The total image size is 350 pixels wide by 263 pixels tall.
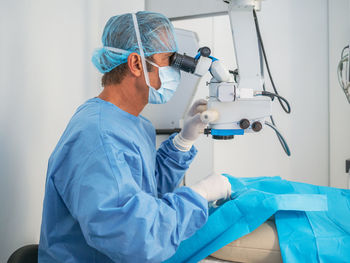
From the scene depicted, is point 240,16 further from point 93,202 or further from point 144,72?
point 93,202

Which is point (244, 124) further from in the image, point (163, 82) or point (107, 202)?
point (107, 202)

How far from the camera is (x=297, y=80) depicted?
236 cm

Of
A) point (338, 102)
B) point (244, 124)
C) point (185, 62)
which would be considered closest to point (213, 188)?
point (244, 124)

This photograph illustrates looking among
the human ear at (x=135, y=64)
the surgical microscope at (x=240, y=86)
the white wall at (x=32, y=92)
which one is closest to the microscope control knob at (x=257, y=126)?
the surgical microscope at (x=240, y=86)

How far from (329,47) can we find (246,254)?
190cm

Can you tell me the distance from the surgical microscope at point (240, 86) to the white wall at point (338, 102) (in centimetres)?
141

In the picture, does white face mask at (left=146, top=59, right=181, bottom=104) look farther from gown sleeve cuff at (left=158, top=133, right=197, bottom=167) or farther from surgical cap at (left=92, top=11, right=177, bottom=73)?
gown sleeve cuff at (left=158, top=133, right=197, bottom=167)

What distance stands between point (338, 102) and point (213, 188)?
1.64m

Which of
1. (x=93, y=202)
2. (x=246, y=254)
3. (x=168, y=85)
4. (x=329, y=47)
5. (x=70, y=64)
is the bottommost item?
(x=246, y=254)

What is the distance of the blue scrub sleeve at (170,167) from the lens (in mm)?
1327

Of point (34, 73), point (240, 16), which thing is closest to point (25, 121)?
point (34, 73)

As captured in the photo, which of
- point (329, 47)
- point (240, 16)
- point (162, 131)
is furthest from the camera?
point (329, 47)

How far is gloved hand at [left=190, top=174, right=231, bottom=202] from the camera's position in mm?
968

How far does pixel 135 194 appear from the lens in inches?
31.3
